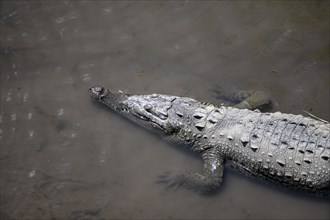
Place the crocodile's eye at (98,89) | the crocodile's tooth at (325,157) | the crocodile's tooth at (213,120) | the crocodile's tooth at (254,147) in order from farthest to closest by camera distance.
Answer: the crocodile's eye at (98,89), the crocodile's tooth at (213,120), the crocodile's tooth at (254,147), the crocodile's tooth at (325,157)

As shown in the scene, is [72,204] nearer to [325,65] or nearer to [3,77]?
[3,77]

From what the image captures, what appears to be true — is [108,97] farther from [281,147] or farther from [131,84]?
[281,147]

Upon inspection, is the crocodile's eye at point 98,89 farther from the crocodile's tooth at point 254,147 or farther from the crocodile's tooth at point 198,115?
the crocodile's tooth at point 254,147

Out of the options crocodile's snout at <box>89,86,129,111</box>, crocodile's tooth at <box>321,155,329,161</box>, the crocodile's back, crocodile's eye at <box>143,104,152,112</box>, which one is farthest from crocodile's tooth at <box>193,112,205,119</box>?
crocodile's tooth at <box>321,155,329,161</box>

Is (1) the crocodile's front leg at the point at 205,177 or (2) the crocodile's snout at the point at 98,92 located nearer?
(1) the crocodile's front leg at the point at 205,177

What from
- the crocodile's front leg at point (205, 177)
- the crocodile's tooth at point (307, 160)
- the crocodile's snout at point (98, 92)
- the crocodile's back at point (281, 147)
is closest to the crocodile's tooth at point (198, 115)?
the crocodile's back at point (281, 147)

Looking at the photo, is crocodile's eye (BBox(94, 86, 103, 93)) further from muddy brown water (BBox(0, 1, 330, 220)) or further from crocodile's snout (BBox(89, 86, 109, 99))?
muddy brown water (BBox(0, 1, 330, 220))
